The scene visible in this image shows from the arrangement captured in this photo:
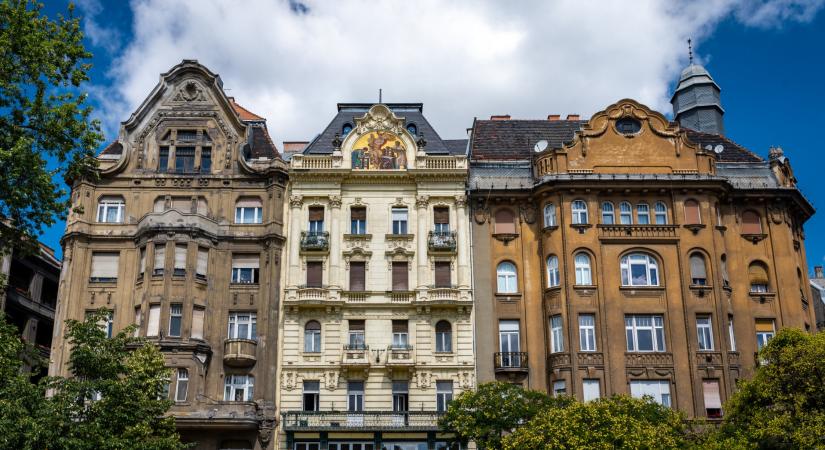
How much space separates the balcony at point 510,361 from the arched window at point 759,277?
12325 millimetres

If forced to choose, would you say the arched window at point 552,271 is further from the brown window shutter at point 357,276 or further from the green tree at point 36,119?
the green tree at point 36,119

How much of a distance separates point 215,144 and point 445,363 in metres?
16.2

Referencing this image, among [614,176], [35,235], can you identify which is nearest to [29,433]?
[35,235]

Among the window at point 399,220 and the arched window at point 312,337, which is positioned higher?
the window at point 399,220

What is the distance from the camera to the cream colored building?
40.6 meters

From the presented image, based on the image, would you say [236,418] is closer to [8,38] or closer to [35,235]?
[35,235]

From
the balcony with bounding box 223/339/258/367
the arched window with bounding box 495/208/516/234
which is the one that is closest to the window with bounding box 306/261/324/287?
the balcony with bounding box 223/339/258/367

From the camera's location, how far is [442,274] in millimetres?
43938

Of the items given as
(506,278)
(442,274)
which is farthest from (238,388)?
(506,278)

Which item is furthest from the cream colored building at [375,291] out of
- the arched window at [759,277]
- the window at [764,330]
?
the arched window at [759,277]

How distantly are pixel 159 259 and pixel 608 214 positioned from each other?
21881mm

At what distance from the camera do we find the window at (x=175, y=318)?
41344 millimetres

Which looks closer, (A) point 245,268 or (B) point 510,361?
(B) point 510,361

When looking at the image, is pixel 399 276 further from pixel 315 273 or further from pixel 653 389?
pixel 653 389
